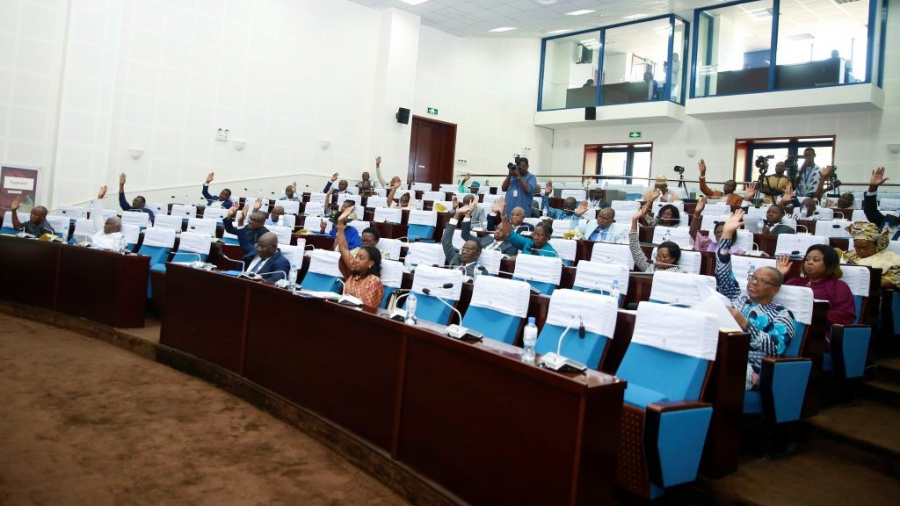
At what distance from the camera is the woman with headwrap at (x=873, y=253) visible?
4173mm

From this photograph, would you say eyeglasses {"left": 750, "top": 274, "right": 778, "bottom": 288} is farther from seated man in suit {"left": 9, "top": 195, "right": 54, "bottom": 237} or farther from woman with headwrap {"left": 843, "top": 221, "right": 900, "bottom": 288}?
seated man in suit {"left": 9, "top": 195, "right": 54, "bottom": 237}

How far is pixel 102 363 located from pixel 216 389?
1.02 m

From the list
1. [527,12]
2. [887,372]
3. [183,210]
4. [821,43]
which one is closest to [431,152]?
[527,12]

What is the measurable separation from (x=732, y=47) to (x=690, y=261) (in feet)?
31.6

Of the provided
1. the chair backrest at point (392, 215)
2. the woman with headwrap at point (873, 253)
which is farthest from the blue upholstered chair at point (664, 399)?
the chair backrest at point (392, 215)

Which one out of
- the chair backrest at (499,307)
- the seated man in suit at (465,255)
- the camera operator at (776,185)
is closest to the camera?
the chair backrest at (499,307)

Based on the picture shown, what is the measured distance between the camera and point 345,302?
3039 millimetres

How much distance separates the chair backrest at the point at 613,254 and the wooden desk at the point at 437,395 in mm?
2494

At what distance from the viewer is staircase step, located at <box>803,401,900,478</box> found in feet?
8.71

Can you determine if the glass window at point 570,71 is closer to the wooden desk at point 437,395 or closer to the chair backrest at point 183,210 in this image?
the chair backrest at point 183,210

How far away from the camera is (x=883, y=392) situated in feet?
11.0

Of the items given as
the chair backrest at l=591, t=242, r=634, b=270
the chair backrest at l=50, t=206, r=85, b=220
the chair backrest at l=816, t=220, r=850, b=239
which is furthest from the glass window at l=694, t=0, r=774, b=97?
the chair backrest at l=50, t=206, r=85, b=220

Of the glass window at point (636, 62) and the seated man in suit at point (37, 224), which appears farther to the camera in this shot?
the glass window at point (636, 62)

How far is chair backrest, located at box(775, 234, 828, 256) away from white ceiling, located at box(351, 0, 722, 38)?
7037mm
